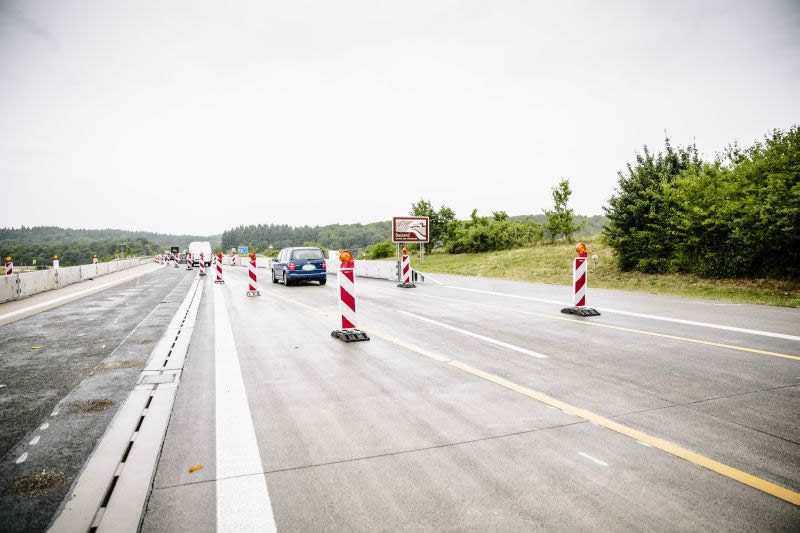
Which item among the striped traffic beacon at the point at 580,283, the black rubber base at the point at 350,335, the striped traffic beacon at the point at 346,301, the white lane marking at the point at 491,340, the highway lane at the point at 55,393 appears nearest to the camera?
the highway lane at the point at 55,393

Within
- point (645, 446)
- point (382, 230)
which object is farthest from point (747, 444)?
point (382, 230)

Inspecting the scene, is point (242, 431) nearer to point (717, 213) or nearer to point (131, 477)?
point (131, 477)

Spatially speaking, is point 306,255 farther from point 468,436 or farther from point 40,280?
point 468,436

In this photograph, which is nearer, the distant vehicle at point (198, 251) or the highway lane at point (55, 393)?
the highway lane at point (55, 393)

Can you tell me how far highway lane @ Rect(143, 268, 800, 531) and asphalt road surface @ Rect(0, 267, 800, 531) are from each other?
0.02 m

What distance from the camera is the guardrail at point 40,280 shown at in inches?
559

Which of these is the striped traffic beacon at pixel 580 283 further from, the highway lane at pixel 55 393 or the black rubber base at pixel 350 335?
the highway lane at pixel 55 393

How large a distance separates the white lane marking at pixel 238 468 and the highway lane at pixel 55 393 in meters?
0.92

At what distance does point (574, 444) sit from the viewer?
328 centimetres

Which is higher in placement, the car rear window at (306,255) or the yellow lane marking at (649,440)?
the car rear window at (306,255)

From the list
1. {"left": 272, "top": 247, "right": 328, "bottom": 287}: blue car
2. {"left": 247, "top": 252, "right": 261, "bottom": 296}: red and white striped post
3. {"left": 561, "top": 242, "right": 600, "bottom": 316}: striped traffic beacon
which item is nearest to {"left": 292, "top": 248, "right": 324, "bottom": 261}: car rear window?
{"left": 272, "top": 247, "right": 328, "bottom": 287}: blue car

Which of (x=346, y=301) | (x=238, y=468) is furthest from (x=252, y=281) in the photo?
(x=238, y=468)

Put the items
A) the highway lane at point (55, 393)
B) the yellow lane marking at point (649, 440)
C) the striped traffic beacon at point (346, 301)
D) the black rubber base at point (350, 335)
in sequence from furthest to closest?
the striped traffic beacon at point (346, 301), the black rubber base at point (350, 335), the highway lane at point (55, 393), the yellow lane marking at point (649, 440)

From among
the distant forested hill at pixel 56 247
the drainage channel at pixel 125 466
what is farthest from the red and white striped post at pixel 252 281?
the distant forested hill at pixel 56 247
